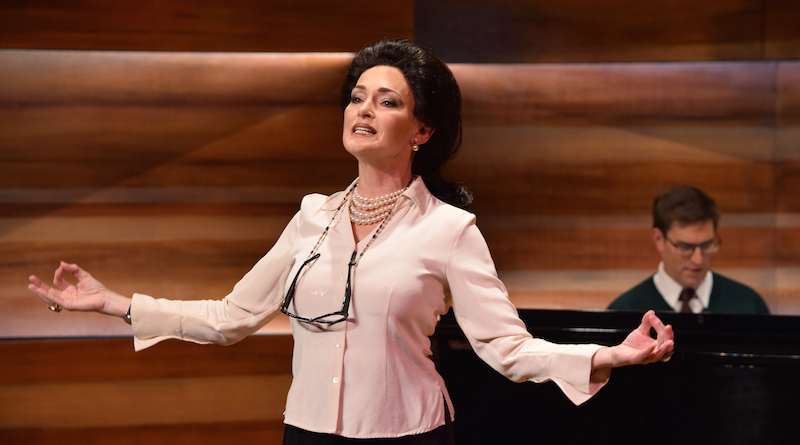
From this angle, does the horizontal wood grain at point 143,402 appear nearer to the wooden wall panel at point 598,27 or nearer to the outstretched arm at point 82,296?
the outstretched arm at point 82,296

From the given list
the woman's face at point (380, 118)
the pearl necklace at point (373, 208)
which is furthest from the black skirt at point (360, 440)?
the woman's face at point (380, 118)

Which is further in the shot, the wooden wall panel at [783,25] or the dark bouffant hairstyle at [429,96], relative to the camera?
the wooden wall panel at [783,25]

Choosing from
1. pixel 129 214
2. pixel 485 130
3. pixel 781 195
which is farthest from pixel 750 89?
pixel 129 214

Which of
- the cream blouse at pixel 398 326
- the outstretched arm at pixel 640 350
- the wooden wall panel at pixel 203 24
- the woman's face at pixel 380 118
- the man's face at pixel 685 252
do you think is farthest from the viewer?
the man's face at pixel 685 252

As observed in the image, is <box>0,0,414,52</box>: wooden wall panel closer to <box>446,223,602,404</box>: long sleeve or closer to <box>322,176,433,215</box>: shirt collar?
Answer: <box>322,176,433,215</box>: shirt collar

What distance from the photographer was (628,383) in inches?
83.7

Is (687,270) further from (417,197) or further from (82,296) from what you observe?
(82,296)

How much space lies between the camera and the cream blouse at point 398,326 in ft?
4.33

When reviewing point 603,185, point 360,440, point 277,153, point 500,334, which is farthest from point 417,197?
point 603,185

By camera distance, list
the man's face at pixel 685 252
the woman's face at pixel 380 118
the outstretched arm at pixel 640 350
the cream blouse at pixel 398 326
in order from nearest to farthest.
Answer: the outstretched arm at pixel 640 350 < the cream blouse at pixel 398 326 < the woman's face at pixel 380 118 < the man's face at pixel 685 252

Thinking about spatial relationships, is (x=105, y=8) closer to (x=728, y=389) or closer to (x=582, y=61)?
(x=582, y=61)

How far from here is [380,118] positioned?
1.43m

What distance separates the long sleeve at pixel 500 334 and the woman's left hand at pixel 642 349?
3cm

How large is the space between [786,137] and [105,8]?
3.06 meters
